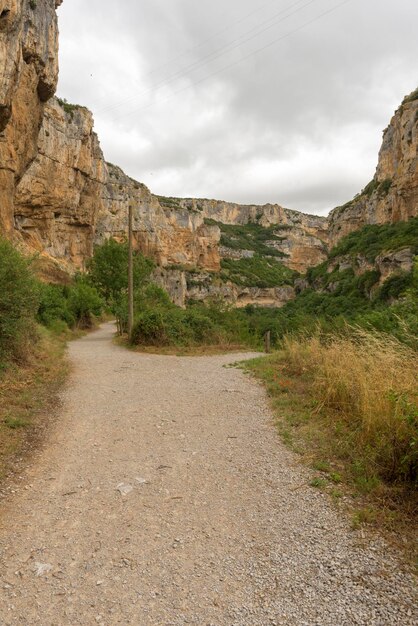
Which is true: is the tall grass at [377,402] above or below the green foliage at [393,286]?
below

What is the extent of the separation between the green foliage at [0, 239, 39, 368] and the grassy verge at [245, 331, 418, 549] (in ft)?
19.0

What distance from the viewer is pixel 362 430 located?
4.36 meters

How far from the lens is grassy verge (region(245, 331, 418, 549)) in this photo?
10.0 ft

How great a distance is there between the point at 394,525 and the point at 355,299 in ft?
143

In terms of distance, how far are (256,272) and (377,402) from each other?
9785 cm

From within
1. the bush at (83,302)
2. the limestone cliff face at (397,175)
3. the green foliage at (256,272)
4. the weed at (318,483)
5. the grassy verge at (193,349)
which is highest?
the limestone cliff face at (397,175)

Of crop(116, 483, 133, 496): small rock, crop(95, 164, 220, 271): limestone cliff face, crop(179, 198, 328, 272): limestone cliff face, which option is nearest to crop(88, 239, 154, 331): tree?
crop(116, 483, 133, 496): small rock

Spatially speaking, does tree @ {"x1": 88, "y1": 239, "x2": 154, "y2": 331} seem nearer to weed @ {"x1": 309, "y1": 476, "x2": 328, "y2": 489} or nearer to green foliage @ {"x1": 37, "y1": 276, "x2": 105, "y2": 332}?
green foliage @ {"x1": 37, "y1": 276, "x2": 105, "y2": 332}

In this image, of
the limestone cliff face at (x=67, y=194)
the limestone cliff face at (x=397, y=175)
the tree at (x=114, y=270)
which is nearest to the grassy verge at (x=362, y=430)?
the tree at (x=114, y=270)

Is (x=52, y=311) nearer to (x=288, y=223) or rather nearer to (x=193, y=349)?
(x=193, y=349)

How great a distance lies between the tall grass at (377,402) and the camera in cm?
332

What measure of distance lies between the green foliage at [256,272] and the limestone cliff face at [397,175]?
31099 mm

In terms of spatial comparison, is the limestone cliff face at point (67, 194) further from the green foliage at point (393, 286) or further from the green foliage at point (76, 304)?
the green foliage at point (393, 286)

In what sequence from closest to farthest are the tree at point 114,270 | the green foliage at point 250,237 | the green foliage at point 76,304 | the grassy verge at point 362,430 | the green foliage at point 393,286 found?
the grassy verge at point 362,430
the green foliage at point 76,304
the tree at point 114,270
the green foliage at point 393,286
the green foliage at point 250,237
